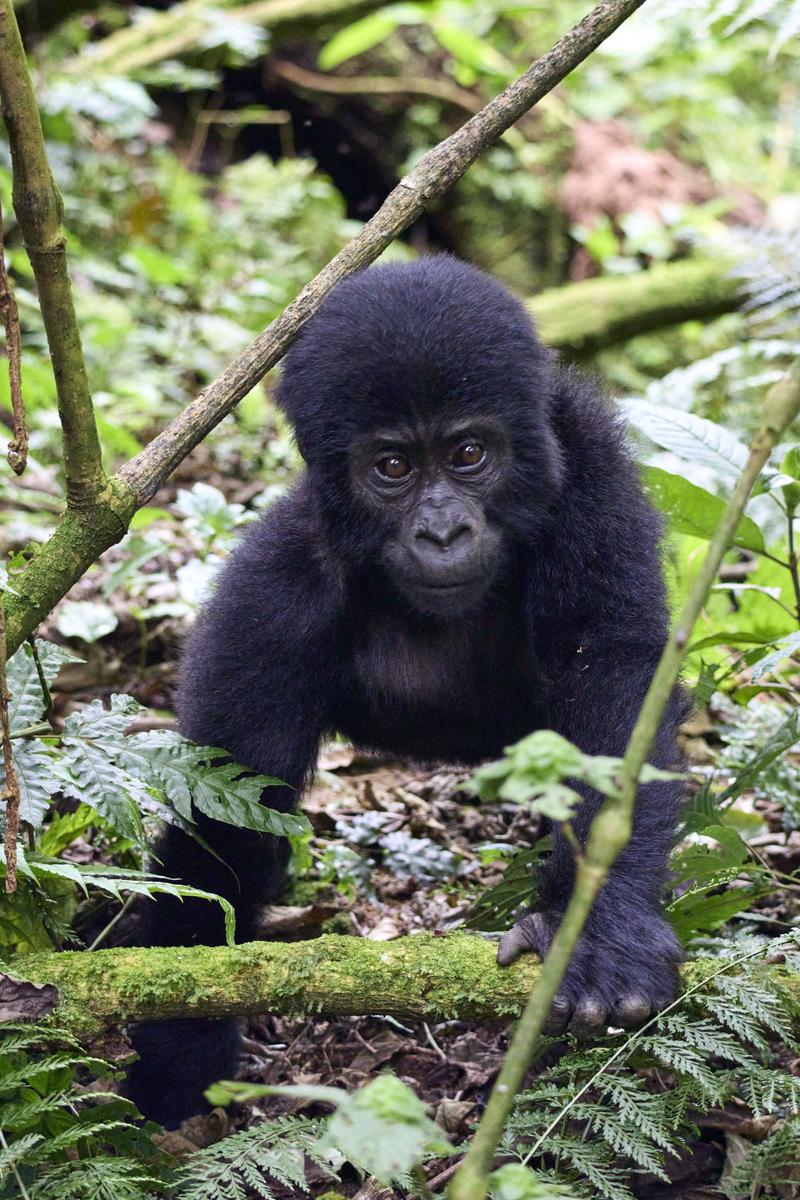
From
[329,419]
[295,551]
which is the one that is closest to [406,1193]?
[295,551]

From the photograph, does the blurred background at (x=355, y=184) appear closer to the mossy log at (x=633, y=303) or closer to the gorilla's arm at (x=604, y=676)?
the mossy log at (x=633, y=303)

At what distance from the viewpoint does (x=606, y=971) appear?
3.04m

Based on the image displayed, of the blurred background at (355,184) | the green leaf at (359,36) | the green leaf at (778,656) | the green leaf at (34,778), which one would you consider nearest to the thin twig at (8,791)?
the green leaf at (34,778)

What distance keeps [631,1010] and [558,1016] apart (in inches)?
7.1

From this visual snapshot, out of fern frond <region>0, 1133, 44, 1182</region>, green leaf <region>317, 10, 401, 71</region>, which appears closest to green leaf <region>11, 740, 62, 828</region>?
fern frond <region>0, 1133, 44, 1182</region>

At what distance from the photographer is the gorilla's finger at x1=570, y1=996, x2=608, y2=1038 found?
2975 millimetres

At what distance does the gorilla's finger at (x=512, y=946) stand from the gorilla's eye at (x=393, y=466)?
1.52 metres

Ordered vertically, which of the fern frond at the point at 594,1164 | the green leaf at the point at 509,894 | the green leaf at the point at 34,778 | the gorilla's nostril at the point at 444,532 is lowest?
the green leaf at the point at 509,894

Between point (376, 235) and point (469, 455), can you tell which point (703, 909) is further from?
point (376, 235)

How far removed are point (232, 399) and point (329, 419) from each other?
2.41 ft

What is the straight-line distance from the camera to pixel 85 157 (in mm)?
10664

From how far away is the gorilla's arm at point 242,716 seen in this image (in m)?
3.92

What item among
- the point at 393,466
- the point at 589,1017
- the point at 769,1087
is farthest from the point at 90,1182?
the point at 393,466

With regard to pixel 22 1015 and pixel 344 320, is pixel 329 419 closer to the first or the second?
pixel 344 320
